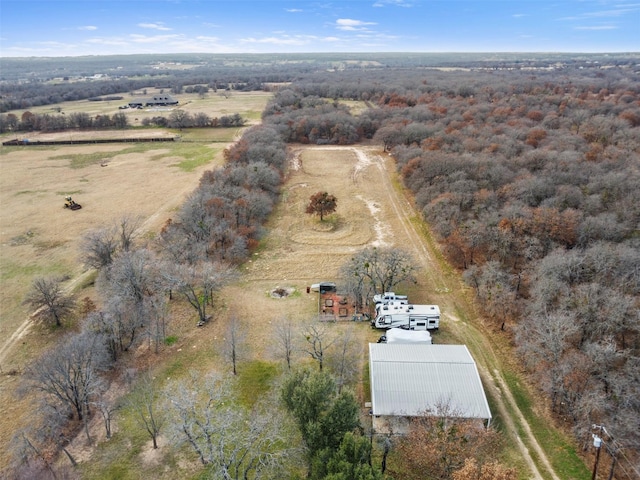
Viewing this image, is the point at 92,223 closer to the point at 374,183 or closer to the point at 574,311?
the point at 374,183

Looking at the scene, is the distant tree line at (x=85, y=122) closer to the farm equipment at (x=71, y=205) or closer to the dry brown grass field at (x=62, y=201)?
the dry brown grass field at (x=62, y=201)

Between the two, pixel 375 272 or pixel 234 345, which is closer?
pixel 234 345

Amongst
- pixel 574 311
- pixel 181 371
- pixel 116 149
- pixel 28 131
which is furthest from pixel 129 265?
pixel 28 131

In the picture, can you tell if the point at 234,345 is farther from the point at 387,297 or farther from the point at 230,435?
the point at 387,297

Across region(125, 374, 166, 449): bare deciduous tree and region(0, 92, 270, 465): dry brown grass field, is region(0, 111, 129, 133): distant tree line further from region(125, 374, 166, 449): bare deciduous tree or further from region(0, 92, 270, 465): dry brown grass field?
region(125, 374, 166, 449): bare deciduous tree

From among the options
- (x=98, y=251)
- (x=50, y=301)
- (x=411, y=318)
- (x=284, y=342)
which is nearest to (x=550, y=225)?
(x=411, y=318)

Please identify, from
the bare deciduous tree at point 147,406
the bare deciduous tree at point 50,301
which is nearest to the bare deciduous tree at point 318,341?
the bare deciduous tree at point 147,406
